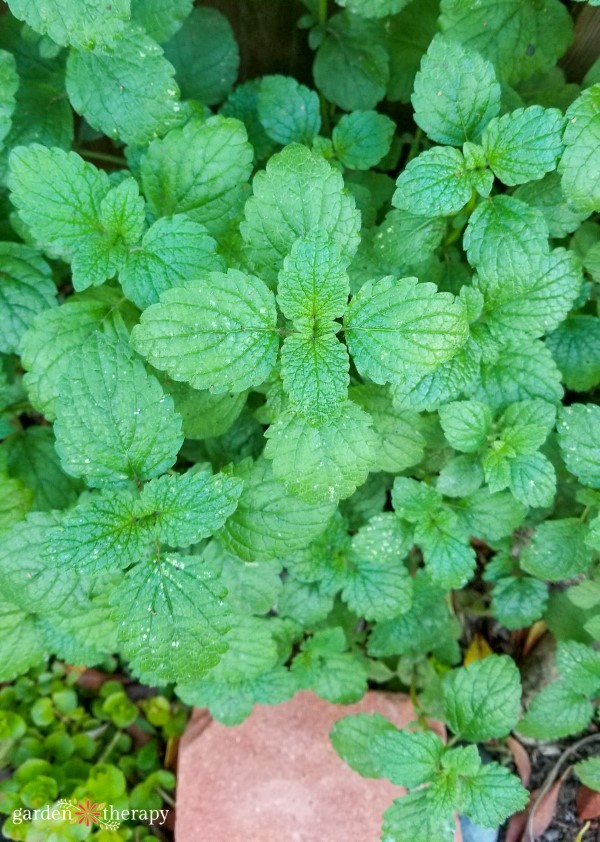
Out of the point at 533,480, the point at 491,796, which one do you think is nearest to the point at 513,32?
the point at 533,480

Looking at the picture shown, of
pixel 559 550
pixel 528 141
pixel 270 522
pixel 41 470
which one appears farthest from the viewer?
pixel 41 470

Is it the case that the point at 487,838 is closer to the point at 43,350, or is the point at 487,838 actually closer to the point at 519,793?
the point at 519,793

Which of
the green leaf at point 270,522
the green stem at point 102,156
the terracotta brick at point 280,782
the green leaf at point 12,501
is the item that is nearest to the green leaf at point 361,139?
the green stem at point 102,156

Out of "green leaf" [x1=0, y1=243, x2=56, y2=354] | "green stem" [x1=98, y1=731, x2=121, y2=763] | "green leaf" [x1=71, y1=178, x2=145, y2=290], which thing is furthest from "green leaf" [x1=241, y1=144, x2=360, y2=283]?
"green stem" [x1=98, y1=731, x2=121, y2=763]

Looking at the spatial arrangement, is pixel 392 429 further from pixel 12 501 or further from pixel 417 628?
pixel 12 501

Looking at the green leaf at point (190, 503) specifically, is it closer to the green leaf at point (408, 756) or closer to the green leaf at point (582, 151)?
the green leaf at point (408, 756)

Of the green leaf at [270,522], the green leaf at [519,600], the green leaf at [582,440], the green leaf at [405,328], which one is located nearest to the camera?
the green leaf at [405,328]
